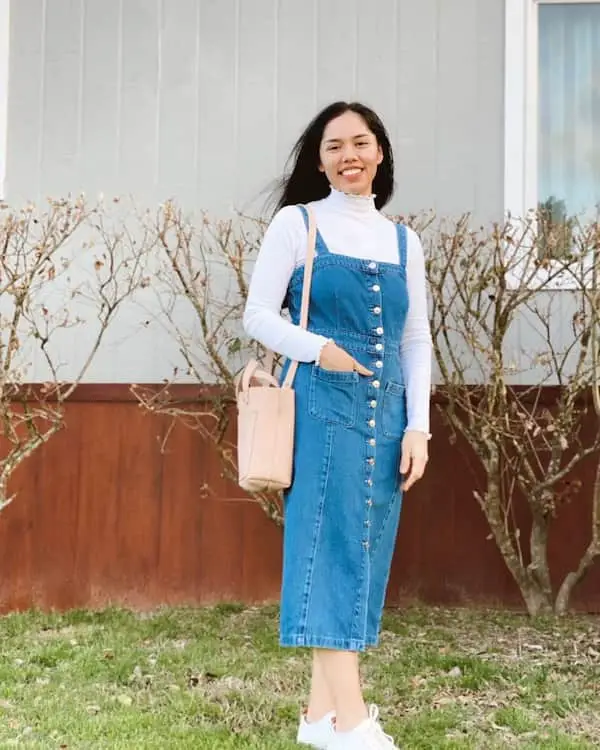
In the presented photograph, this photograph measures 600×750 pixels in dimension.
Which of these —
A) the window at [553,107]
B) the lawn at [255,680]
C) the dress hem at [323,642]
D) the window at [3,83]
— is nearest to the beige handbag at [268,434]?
the dress hem at [323,642]

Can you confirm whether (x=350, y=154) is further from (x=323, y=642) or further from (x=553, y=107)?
(x=553, y=107)

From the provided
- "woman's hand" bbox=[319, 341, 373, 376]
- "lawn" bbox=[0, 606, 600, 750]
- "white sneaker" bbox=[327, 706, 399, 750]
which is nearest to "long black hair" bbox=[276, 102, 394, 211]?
"woman's hand" bbox=[319, 341, 373, 376]

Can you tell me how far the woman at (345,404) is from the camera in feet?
8.20

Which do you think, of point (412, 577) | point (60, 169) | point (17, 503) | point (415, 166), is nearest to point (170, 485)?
point (17, 503)

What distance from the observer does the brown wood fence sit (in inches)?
192

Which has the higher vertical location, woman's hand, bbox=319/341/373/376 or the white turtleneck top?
the white turtleneck top

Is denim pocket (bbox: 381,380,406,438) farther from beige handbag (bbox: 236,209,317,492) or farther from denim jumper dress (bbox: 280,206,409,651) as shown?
beige handbag (bbox: 236,209,317,492)

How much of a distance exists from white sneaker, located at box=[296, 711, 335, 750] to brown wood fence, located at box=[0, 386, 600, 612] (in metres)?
2.19

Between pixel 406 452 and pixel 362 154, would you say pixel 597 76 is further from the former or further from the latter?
pixel 406 452

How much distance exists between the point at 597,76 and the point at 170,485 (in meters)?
3.28

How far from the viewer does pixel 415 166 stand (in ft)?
16.4

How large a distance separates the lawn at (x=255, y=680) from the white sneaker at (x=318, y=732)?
85 mm

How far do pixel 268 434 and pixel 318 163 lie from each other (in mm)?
909

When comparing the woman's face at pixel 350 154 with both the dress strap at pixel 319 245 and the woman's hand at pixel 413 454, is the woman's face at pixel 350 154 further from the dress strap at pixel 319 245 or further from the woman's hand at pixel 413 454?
the woman's hand at pixel 413 454
